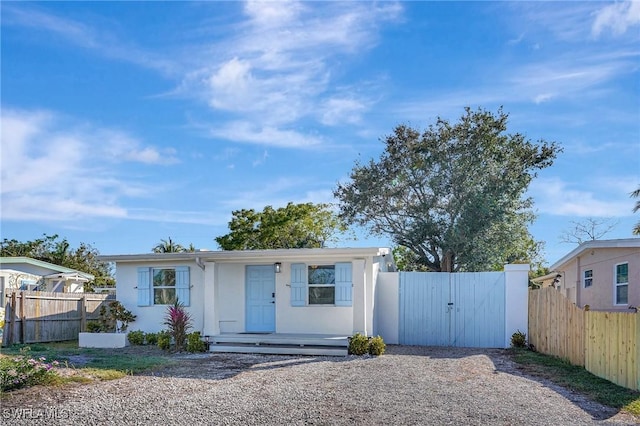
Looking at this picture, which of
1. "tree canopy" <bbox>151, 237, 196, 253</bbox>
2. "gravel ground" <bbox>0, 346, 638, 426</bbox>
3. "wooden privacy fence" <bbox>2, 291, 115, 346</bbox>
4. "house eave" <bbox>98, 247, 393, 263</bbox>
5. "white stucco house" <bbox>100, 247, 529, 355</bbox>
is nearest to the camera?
"gravel ground" <bbox>0, 346, 638, 426</bbox>

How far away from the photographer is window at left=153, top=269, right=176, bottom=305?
1593 cm

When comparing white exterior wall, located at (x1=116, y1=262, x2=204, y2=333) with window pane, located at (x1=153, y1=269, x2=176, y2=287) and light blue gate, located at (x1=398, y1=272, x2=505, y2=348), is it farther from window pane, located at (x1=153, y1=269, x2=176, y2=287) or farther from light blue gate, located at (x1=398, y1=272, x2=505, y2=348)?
light blue gate, located at (x1=398, y1=272, x2=505, y2=348)

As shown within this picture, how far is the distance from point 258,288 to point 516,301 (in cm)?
697

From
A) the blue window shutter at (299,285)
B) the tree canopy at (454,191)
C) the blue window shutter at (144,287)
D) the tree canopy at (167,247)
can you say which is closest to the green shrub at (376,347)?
the blue window shutter at (299,285)

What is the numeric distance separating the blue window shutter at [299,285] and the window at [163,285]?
11.7 feet

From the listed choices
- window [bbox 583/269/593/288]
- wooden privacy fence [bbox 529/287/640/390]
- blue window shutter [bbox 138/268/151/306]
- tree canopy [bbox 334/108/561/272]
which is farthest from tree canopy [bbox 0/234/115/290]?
wooden privacy fence [bbox 529/287/640/390]

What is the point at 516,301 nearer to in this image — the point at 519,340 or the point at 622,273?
the point at 519,340

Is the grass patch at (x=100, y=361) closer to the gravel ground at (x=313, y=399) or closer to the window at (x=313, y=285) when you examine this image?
the gravel ground at (x=313, y=399)

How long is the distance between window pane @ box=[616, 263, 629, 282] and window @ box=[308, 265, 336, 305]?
715 cm

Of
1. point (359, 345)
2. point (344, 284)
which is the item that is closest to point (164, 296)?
point (344, 284)

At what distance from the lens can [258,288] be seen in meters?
15.5

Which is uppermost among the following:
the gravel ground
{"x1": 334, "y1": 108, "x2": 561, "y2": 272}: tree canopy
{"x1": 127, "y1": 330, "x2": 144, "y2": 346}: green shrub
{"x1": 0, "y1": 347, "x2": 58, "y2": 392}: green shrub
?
{"x1": 334, "y1": 108, "x2": 561, "y2": 272}: tree canopy

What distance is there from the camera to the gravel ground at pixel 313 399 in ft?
22.0

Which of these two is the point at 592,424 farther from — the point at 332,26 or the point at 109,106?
the point at 109,106
